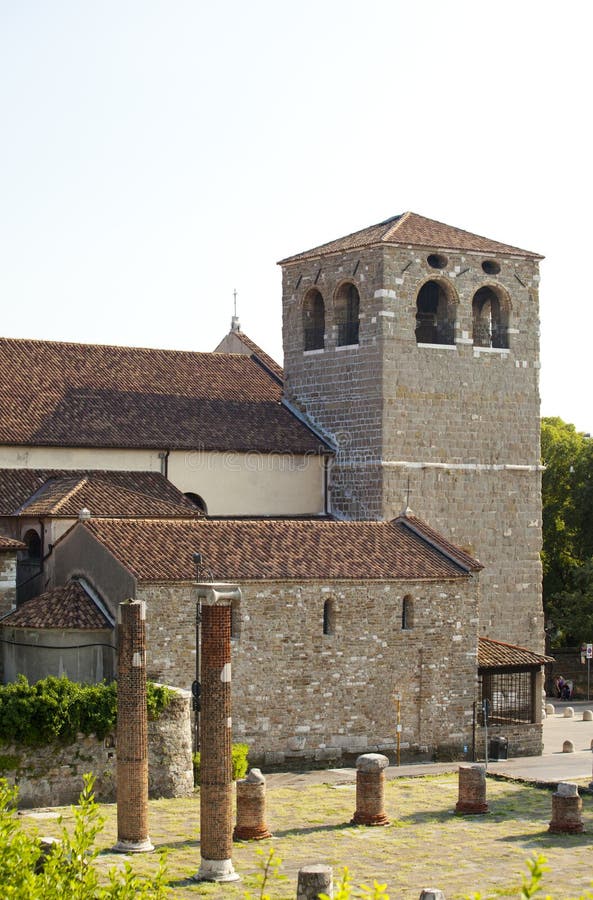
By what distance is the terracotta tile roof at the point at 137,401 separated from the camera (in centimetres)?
3809

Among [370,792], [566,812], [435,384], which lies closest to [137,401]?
[435,384]

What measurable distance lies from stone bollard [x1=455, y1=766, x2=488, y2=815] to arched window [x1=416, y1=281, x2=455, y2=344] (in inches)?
626

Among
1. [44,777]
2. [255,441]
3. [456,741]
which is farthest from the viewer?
[255,441]

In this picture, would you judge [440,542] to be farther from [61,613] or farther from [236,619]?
[61,613]

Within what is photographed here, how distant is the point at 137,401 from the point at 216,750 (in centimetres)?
1734

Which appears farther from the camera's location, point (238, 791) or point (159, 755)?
point (159, 755)

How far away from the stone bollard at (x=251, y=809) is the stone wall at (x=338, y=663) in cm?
541

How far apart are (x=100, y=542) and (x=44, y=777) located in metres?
5.67

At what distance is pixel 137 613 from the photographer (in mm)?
25641

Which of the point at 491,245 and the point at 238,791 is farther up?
A: the point at 491,245

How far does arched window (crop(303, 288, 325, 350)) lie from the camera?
43.2 meters

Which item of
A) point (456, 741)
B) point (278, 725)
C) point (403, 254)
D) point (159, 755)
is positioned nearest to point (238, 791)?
point (159, 755)

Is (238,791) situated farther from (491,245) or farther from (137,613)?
(491,245)

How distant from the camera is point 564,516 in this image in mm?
57719
